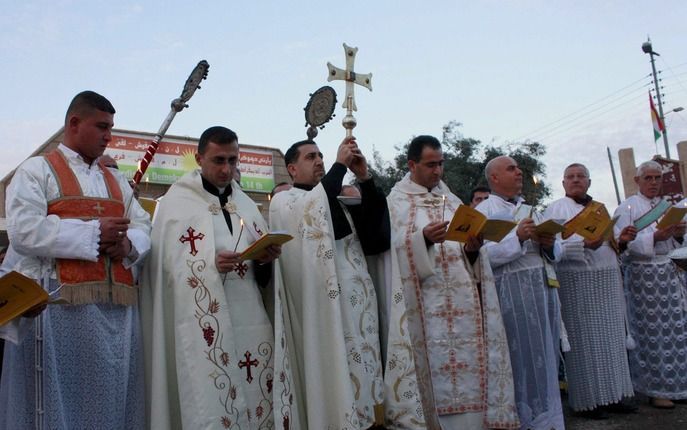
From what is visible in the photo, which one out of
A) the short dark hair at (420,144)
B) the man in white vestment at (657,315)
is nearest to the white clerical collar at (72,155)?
the short dark hair at (420,144)

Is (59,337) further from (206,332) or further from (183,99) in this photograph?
(183,99)

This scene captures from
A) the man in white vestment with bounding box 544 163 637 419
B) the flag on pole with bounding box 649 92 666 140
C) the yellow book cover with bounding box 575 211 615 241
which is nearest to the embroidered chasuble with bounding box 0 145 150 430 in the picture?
the yellow book cover with bounding box 575 211 615 241

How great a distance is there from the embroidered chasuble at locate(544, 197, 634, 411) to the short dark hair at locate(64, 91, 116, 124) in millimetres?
4491

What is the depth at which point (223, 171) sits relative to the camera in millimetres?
4590

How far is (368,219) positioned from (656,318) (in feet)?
14.1

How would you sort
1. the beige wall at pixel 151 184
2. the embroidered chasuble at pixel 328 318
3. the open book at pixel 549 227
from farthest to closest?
1. the beige wall at pixel 151 184
2. the open book at pixel 549 227
3. the embroidered chasuble at pixel 328 318

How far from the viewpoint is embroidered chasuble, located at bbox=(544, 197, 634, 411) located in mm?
6852

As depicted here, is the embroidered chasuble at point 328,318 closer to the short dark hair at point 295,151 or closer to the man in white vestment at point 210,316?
the man in white vestment at point 210,316

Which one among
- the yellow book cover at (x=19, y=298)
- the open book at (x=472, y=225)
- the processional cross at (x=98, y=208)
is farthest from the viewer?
the open book at (x=472, y=225)

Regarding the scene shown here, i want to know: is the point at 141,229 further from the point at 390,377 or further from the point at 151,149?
the point at 151,149

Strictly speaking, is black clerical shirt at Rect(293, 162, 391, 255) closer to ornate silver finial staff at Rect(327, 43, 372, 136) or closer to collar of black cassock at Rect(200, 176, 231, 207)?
ornate silver finial staff at Rect(327, 43, 372, 136)

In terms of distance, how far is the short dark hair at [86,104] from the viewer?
4.21m

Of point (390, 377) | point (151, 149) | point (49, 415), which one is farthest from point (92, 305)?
point (151, 149)

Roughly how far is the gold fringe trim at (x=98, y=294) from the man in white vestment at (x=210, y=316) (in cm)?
24
